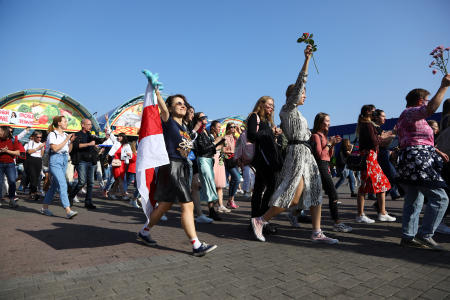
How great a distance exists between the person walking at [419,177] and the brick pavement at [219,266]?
0.82 ft

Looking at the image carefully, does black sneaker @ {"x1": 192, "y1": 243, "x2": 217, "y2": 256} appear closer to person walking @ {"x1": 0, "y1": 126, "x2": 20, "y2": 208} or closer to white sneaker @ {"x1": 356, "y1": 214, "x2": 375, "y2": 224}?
white sneaker @ {"x1": 356, "y1": 214, "x2": 375, "y2": 224}

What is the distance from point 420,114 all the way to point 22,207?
877 centimetres

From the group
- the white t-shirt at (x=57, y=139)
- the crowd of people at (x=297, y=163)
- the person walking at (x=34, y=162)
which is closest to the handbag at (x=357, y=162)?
the crowd of people at (x=297, y=163)

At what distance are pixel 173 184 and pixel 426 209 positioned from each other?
10.1 feet

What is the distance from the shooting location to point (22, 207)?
775 centimetres

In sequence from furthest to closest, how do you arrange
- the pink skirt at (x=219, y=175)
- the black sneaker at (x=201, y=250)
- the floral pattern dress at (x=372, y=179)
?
the pink skirt at (x=219, y=175) → the floral pattern dress at (x=372, y=179) → the black sneaker at (x=201, y=250)

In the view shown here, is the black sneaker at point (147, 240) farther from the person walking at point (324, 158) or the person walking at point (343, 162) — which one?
the person walking at point (343, 162)

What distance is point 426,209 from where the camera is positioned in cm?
369

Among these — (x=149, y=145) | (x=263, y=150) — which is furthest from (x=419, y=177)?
(x=149, y=145)

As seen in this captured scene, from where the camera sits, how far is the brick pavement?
2.44 m

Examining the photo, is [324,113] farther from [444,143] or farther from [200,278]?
[200,278]

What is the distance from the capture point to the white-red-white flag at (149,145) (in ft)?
11.9

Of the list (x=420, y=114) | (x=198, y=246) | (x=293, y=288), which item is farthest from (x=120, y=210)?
(x=420, y=114)

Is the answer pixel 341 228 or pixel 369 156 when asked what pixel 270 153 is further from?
pixel 369 156
